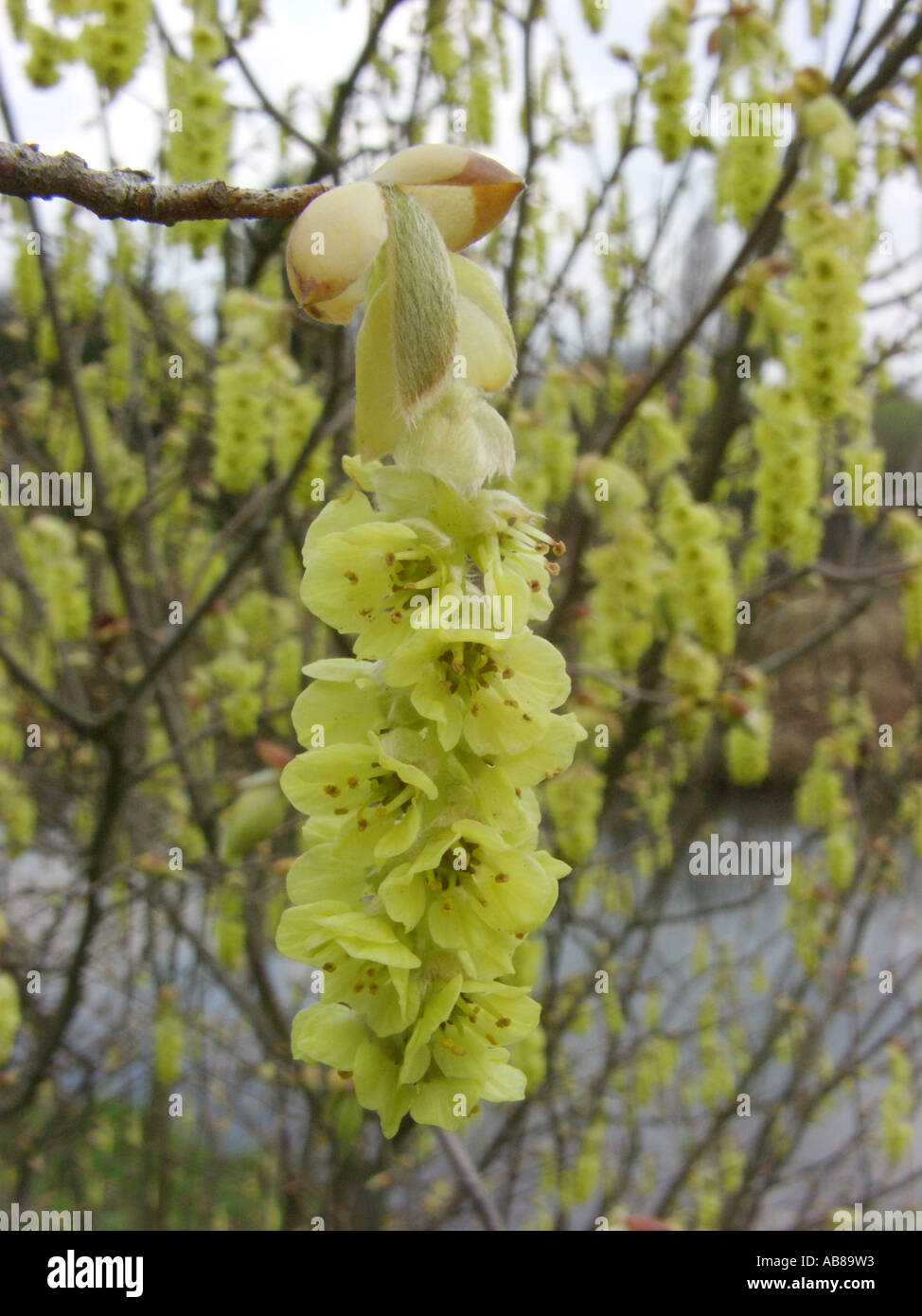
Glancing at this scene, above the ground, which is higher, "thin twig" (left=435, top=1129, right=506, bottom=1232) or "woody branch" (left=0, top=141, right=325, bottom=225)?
"woody branch" (left=0, top=141, right=325, bottom=225)

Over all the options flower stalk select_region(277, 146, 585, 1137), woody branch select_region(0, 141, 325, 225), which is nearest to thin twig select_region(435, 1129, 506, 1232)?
flower stalk select_region(277, 146, 585, 1137)

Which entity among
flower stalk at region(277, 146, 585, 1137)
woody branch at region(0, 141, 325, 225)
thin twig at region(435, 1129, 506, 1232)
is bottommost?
thin twig at region(435, 1129, 506, 1232)

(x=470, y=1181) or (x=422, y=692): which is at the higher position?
(x=422, y=692)

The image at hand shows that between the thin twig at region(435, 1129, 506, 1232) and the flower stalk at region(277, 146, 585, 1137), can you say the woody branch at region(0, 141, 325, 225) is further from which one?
the thin twig at region(435, 1129, 506, 1232)

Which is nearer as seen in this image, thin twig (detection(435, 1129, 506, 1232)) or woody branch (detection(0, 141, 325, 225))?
woody branch (detection(0, 141, 325, 225))

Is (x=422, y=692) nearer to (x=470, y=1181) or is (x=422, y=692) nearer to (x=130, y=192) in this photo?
(x=130, y=192)

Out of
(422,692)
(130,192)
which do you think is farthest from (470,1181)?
(130,192)

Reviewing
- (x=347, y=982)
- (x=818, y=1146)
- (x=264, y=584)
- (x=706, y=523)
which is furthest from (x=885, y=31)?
(x=818, y=1146)

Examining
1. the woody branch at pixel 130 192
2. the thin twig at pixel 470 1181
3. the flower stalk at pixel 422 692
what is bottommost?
the thin twig at pixel 470 1181

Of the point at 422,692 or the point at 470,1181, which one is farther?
the point at 470,1181

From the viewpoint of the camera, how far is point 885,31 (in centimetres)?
150

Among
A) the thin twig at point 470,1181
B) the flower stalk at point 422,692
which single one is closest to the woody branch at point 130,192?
the flower stalk at point 422,692

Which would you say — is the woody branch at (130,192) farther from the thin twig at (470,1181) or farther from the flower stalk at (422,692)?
the thin twig at (470,1181)

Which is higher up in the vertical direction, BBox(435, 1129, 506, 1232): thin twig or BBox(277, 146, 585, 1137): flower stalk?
BBox(277, 146, 585, 1137): flower stalk
